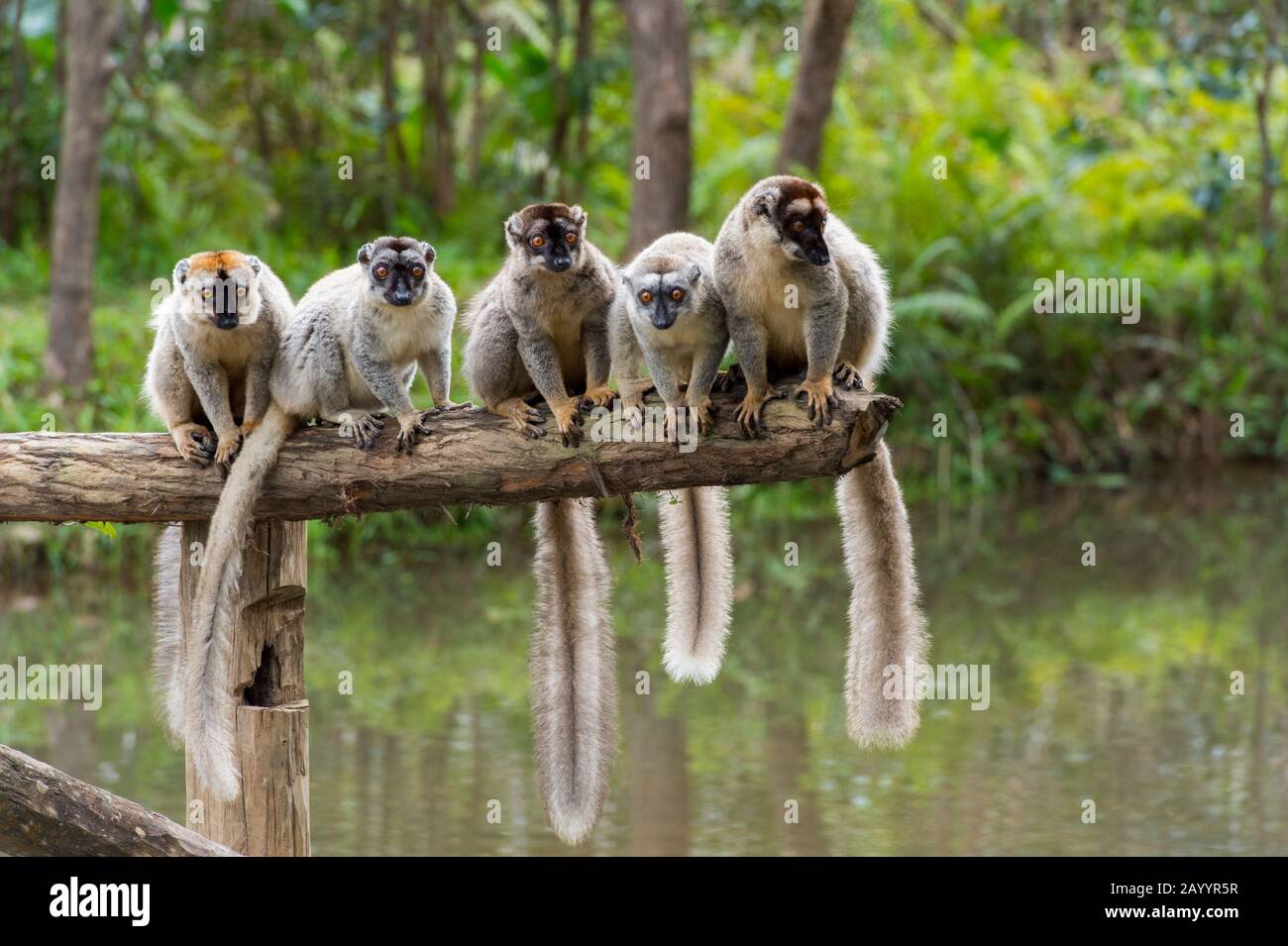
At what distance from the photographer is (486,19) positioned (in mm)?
17594

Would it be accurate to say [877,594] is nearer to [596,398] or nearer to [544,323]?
[596,398]

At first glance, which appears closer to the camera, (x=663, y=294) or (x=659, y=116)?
(x=663, y=294)

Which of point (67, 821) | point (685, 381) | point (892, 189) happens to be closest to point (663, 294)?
point (685, 381)

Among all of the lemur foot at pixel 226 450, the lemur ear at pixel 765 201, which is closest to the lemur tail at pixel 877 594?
the lemur ear at pixel 765 201

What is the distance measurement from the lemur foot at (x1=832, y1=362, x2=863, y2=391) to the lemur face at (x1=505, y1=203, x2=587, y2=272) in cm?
86

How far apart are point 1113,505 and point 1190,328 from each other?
2.98 metres

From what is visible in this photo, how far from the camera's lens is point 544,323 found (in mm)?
4781

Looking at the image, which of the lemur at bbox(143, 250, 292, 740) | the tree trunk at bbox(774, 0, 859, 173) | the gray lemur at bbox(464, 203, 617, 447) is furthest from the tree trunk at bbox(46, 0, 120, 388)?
the gray lemur at bbox(464, 203, 617, 447)

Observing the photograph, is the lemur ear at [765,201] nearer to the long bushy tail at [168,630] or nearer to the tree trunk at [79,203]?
the long bushy tail at [168,630]

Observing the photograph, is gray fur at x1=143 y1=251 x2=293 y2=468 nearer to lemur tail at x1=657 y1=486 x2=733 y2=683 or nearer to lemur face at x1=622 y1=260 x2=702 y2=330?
lemur face at x1=622 y1=260 x2=702 y2=330

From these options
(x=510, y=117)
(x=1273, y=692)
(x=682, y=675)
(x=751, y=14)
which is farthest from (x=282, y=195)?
(x=682, y=675)

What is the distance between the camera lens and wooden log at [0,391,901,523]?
4.26 m

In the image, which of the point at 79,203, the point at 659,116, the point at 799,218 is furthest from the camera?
the point at 659,116

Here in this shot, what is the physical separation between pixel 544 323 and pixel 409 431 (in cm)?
57
